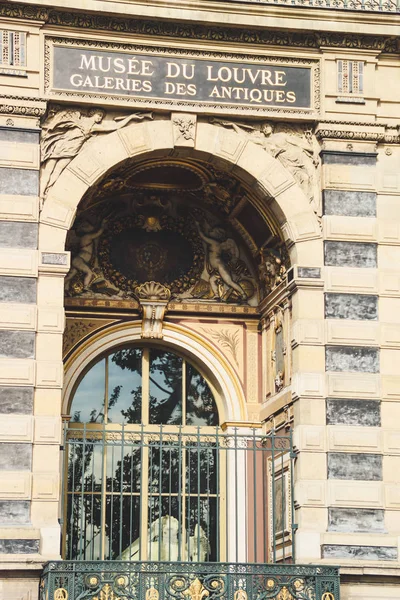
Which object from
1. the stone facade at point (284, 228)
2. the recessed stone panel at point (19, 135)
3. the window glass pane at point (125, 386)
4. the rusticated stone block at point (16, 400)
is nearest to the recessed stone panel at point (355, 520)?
the stone facade at point (284, 228)

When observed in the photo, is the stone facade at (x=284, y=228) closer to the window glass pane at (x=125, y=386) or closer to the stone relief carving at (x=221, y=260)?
the window glass pane at (x=125, y=386)

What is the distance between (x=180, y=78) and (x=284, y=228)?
2457 mm

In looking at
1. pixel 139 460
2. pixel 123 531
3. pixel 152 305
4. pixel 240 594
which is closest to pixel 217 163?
pixel 152 305

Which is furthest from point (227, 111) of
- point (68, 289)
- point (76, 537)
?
point (76, 537)

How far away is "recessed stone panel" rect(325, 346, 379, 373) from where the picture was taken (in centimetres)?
1581

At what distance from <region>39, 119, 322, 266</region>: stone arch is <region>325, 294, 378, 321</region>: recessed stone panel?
0.59 m

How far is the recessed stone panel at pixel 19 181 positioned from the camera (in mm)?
15406

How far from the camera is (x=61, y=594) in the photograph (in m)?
14.0

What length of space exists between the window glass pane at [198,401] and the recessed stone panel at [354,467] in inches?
120

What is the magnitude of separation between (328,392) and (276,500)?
1958 mm

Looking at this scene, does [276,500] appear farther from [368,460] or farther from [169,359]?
[169,359]

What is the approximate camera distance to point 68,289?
1767cm

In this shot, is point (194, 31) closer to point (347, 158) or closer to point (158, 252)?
point (347, 158)

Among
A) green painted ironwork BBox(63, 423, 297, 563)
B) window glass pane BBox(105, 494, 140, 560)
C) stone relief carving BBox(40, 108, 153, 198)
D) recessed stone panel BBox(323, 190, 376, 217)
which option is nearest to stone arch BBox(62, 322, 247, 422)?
green painted ironwork BBox(63, 423, 297, 563)
